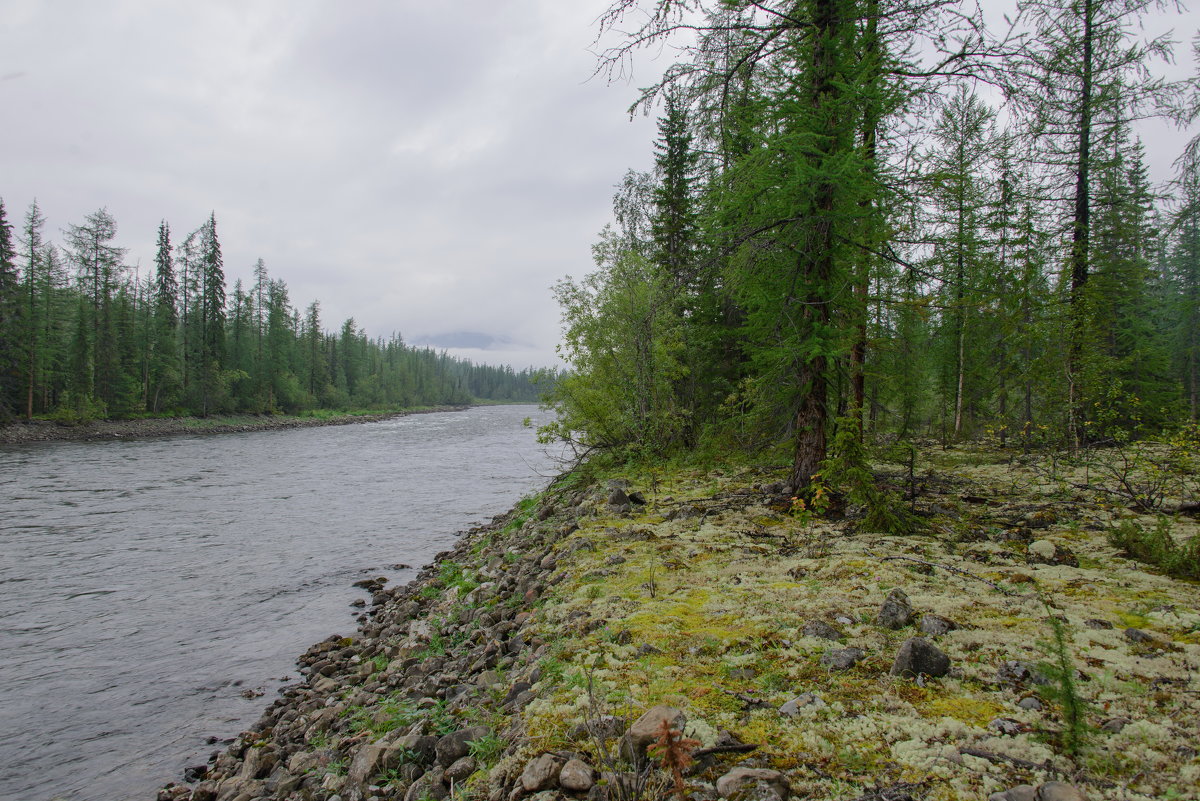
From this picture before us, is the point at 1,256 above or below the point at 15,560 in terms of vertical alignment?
above

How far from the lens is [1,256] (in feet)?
133

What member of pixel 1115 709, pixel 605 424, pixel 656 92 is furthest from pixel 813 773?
A: pixel 605 424

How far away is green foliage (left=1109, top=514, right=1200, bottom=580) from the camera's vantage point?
14.8ft

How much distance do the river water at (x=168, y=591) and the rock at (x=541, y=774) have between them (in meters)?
5.11

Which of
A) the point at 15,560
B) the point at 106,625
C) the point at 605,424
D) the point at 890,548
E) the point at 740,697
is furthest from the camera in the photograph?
the point at 605,424

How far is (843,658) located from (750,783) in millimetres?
1369

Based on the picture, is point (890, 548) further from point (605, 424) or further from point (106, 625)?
point (106, 625)

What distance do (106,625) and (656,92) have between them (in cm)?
1216

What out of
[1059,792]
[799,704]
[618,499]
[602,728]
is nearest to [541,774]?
[602,728]

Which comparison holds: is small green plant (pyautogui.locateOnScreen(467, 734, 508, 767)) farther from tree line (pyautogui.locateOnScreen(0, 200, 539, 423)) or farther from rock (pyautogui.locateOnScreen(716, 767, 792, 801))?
tree line (pyautogui.locateOnScreen(0, 200, 539, 423))

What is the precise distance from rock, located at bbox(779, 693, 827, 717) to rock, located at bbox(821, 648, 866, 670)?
390 mm

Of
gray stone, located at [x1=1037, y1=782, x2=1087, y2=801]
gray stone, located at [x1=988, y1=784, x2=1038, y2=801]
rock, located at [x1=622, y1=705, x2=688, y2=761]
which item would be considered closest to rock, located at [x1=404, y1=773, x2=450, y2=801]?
rock, located at [x1=622, y1=705, x2=688, y2=761]

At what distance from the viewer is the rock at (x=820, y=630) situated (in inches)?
145

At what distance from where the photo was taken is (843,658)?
3.33m
